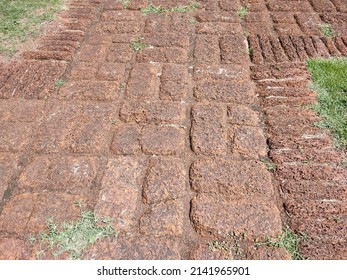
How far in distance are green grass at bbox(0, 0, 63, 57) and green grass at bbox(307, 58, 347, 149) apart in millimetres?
2625

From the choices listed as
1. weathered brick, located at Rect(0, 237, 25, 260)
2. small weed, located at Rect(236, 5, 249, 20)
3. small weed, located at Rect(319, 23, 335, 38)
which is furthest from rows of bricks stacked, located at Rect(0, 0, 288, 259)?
small weed, located at Rect(319, 23, 335, 38)

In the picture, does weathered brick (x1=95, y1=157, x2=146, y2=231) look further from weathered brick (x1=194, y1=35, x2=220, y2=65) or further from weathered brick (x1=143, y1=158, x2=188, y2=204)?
weathered brick (x1=194, y1=35, x2=220, y2=65)

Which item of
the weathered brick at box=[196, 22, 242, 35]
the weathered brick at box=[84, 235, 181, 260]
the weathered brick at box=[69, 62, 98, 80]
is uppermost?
the weathered brick at box=[196, 22, 242, 35]

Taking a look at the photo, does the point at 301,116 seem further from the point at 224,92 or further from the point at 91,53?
the point at 91,53

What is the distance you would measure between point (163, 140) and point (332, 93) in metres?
1.41

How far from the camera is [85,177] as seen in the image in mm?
2309

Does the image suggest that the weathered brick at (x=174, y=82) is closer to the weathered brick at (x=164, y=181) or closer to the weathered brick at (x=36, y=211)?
the weathered brick at (x=164, y=181)

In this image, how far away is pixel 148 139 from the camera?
2.54m

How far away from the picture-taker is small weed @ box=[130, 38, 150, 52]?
11.3ft

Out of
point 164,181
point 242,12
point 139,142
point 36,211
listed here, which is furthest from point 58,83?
point 242,12
